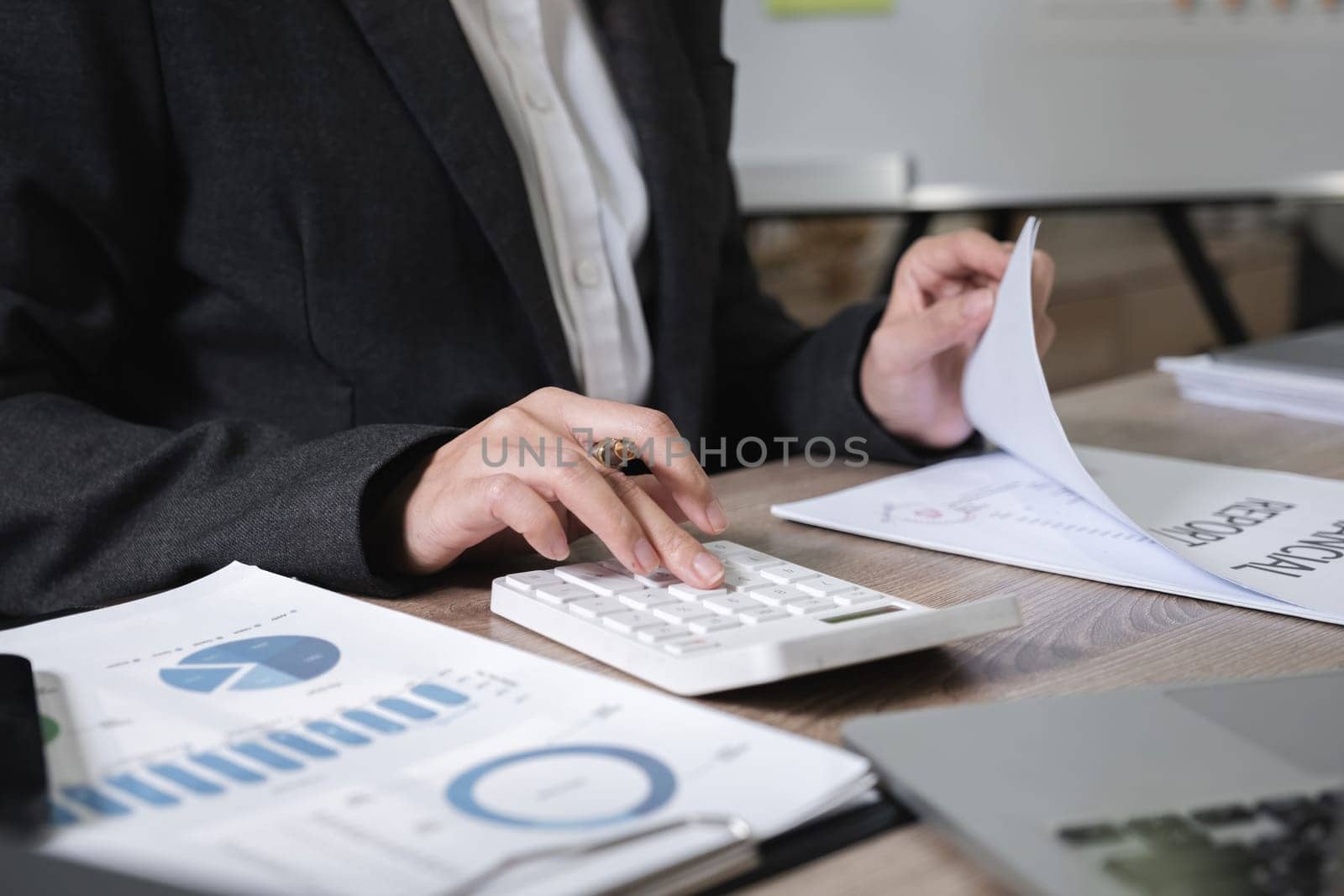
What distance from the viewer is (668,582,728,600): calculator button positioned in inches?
19.2

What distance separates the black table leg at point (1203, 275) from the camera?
77.0 inches

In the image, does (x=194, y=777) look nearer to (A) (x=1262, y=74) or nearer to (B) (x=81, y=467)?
(B) (x=81, y=467)

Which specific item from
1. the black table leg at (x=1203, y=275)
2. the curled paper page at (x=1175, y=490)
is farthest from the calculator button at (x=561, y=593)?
the black table leg at (x=1203, y=275)

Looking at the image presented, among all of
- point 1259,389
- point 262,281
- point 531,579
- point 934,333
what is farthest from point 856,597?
point 1259,389

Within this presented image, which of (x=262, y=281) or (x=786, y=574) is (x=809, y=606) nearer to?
(x=786, y=574)

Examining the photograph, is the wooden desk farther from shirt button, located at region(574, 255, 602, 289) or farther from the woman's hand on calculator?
shirt button, located at region(574, 255, 602, 289)

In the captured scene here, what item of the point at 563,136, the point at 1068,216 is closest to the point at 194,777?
the point at 563,136

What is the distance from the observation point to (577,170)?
895mm

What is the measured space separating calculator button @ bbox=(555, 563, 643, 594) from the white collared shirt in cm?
34

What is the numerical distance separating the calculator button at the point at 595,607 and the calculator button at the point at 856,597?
0.08 meters

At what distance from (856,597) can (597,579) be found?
0.35 feet

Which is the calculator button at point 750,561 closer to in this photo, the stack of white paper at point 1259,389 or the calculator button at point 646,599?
the calculator button at point 646,599

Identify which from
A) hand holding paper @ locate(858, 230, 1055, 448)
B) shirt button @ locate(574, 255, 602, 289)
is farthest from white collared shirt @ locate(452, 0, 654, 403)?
hand holding paper @ locate(858, 230, 1055, 448)

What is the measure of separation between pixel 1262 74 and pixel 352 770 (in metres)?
1.83
